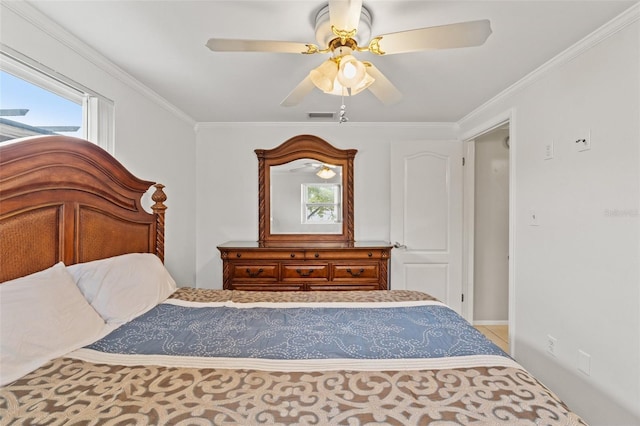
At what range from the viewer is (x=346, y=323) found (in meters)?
1.40

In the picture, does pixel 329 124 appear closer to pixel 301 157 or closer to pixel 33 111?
pixel 301 157

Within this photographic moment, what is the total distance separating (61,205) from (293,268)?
181 cm

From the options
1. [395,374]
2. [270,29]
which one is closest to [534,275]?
[395,374]

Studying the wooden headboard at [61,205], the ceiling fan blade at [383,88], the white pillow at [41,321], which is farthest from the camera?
the ceiling fan blade at [383,88]

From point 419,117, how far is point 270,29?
203 centimetres

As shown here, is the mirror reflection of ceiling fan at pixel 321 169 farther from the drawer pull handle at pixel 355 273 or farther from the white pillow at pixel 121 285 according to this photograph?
the white pillow at pixel 121 285

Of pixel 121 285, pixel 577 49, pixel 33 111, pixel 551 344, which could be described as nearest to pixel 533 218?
pixel 551 344

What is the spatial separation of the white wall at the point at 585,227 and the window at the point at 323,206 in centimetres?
173

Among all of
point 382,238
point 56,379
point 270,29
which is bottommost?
point 56,379

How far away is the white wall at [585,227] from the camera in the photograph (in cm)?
146

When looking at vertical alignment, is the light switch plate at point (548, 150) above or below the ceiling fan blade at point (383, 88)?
below

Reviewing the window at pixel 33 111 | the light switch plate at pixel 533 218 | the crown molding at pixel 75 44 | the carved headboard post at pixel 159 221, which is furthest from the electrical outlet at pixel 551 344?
the crown molding at pixel 75 44

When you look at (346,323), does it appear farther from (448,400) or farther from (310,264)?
(310,264)

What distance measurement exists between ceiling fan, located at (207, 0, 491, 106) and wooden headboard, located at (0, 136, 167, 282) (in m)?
0.93
